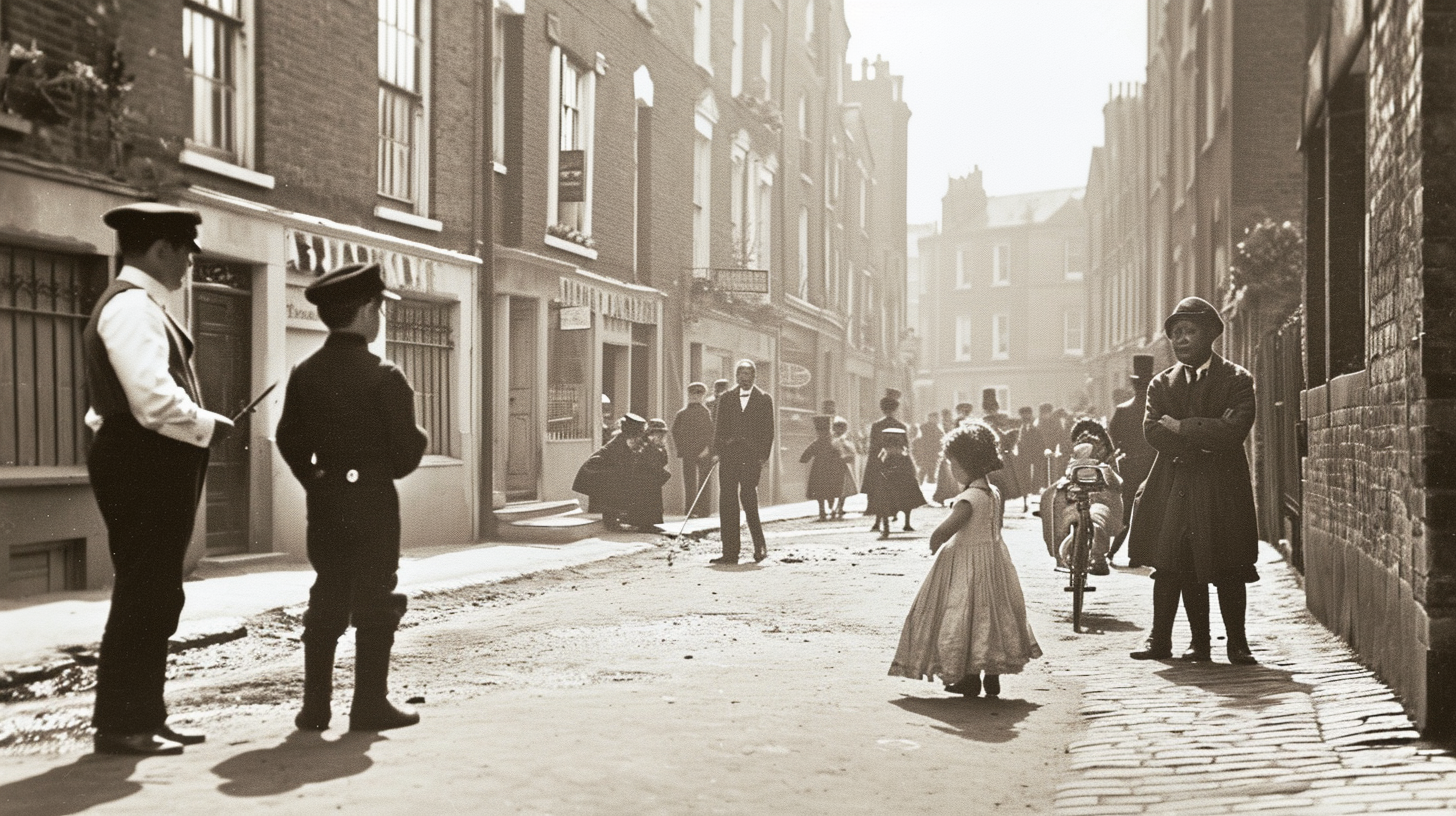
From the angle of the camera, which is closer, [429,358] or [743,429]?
[743,429]

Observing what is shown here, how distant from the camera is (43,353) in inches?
429

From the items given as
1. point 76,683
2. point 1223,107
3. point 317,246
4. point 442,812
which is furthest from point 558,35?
point 442,812

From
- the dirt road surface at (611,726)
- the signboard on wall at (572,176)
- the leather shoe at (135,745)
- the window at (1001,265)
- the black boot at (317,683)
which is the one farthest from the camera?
the window at (1001,265)

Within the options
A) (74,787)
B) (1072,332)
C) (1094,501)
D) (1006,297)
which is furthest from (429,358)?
(1006,297)

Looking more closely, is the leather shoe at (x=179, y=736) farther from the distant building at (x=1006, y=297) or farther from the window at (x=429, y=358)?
the distant building at (x=1006, y=297)

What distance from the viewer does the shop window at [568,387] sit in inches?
786

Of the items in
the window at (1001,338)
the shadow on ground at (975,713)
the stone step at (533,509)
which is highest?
the window at (1001,338)

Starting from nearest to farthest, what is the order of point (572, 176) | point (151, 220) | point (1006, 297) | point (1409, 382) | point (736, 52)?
1. point (151, 220)
2. point (1409, 382)
3. point (572, 176)
4. point (736, 52)
5. point (1006, 297)

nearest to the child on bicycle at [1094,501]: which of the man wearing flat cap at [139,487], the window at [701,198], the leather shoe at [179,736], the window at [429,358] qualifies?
the leather shoe at [179,736]

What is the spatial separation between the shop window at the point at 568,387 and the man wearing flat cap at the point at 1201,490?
39.8 feet

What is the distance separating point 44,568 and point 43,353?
145 centimetres

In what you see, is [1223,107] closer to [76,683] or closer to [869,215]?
[76,683]

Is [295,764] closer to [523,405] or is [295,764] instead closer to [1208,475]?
[1208,475]

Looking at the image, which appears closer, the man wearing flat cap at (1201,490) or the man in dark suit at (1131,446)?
the man wearing flat cap at (1201,490)
